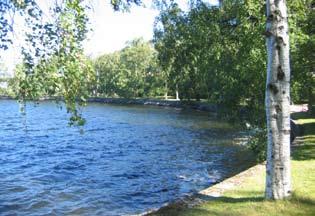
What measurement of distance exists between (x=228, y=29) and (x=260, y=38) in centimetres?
294

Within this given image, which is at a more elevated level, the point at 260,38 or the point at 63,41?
the point at 260,38

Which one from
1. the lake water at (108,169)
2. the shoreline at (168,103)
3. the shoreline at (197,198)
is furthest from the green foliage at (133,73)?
the shoreline at (197,198)

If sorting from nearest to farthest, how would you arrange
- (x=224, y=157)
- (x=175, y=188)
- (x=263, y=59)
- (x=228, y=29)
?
1. (x=263, y=59)
2. (x=175, y=188)
3. (x=228, y=29)
4. (x=224, y=157)

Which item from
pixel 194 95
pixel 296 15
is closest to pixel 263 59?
pixel 296 15

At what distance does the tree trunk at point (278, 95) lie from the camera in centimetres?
941

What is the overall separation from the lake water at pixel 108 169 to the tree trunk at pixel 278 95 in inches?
161

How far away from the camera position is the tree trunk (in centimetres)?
941

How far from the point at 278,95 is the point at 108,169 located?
14.5 meters

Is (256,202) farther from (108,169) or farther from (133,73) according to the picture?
(133,73)

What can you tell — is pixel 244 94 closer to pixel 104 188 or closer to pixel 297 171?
pixel 297 171

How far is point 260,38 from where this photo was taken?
16656mm

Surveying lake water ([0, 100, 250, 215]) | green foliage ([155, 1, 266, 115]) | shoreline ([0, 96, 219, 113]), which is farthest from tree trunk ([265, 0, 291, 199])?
shoreline ([0, 96, 219, 113])

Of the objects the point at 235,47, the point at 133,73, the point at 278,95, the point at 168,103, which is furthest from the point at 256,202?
the point at 133,73

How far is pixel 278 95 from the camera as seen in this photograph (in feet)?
31.0
